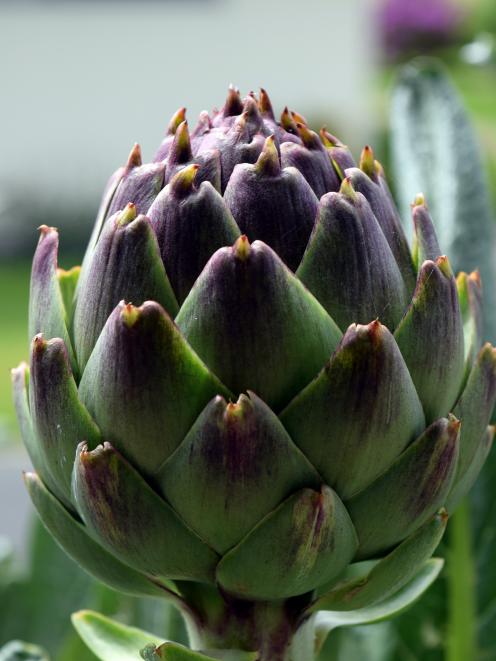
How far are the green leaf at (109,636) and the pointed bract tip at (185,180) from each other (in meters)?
0.26

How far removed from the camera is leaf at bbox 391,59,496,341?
886mm

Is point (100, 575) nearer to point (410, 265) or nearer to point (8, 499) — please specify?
point (410, 265)

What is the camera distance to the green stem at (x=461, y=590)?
892mm

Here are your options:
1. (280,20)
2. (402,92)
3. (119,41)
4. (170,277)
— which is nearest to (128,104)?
(119,41)

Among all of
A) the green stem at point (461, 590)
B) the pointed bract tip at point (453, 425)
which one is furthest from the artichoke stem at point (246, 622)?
the green stem at point (461, 590)

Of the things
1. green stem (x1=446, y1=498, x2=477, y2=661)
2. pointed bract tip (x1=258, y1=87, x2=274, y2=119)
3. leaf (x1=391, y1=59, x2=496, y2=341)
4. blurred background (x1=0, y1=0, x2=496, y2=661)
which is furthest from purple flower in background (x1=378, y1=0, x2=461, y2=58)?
pointed bract tip (x1=258, y1=87, x2=274, y2=119)

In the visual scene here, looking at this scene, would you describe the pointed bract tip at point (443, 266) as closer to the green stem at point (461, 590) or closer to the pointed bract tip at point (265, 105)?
the pointed bract tip at point (265, 105)

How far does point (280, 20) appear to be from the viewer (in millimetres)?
7797

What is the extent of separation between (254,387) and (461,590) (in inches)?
18.4

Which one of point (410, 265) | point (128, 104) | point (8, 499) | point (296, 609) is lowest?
point (8, 499)

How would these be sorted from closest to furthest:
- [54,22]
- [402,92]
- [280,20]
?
[402,92] < [54,22] < [280,20]

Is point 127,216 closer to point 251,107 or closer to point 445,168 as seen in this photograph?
point 251,107

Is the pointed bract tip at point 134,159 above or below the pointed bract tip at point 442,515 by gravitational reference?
above

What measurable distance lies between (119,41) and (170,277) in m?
7.00
